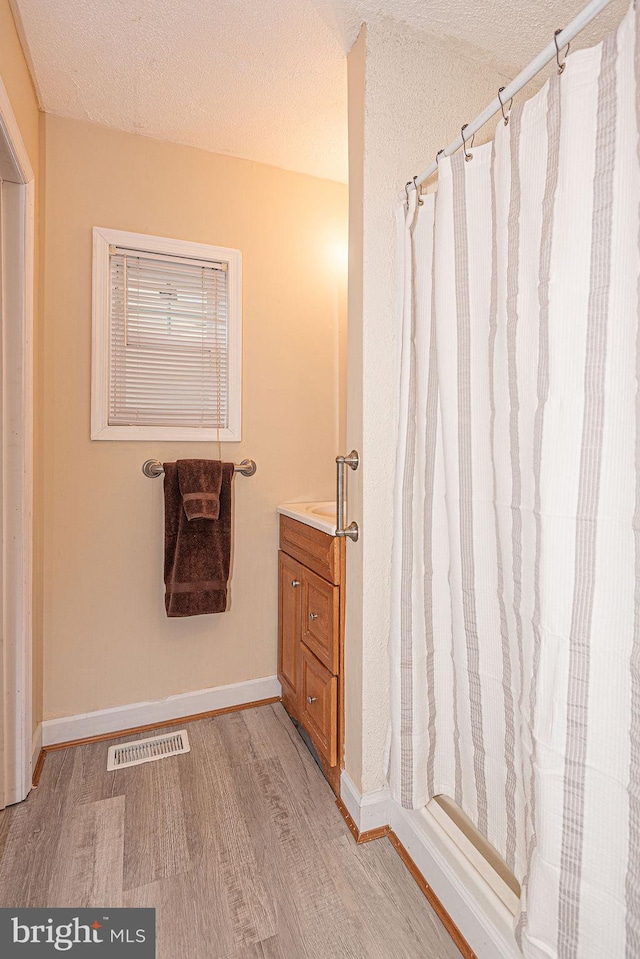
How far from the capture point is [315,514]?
2.00 m

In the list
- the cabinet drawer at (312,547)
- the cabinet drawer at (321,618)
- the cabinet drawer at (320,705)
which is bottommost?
the cabinet drawer at (320,705)

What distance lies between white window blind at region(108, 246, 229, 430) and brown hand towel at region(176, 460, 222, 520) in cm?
22

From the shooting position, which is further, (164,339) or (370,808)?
(164,339)

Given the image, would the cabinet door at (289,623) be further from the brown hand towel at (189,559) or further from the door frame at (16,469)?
the door frame at (16,469)

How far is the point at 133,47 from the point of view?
1.56 metres

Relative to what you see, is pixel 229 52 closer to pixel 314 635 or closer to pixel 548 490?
pixel 548 490

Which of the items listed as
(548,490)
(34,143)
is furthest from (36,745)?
(34,143)

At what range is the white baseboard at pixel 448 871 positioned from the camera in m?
1.04

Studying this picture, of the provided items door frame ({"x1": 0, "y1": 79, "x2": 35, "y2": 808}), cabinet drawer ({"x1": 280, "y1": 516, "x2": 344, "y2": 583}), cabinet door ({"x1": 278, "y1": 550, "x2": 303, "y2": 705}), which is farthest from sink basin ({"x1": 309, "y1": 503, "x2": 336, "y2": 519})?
door frame ({"x1": 0, "y1": 79, "x2": 35, "y2": 808})

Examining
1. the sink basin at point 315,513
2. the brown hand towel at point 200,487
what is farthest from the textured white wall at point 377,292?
the brown hand towel at point 200,487

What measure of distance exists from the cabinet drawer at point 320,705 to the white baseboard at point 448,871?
0.40ft

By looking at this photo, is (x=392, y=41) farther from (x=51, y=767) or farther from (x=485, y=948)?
(x=51, y=767)

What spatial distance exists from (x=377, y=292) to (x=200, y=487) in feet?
3.30

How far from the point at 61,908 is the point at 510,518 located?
1.44 meters
